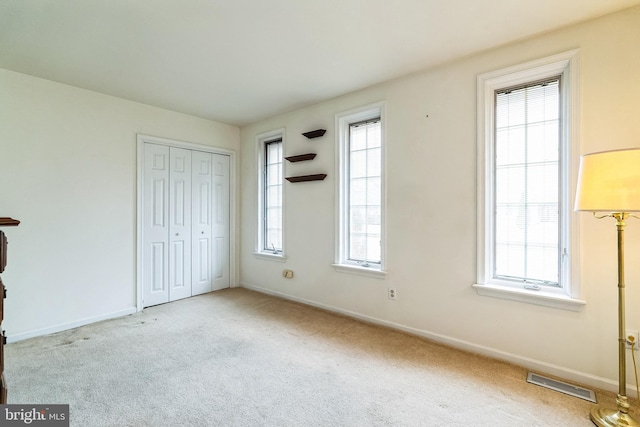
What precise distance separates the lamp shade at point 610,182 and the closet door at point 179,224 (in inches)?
164

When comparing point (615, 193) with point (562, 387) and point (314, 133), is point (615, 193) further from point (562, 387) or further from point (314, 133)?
point (314, 133)

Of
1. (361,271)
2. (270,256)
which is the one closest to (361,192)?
(361,271)

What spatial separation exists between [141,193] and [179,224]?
0.64 metres

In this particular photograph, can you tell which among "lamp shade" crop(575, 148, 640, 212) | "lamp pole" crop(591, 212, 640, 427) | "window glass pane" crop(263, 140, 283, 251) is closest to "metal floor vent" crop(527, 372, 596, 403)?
"lamp pole" crop(591, 212, 640, 427)

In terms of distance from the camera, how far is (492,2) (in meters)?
1.89

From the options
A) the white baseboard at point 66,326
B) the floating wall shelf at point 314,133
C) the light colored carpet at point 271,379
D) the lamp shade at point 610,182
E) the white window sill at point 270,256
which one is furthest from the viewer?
the white window sill at point 270,256

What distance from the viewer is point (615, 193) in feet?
5.05

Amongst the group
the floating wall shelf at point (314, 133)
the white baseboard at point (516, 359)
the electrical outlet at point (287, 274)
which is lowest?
the white baseboard at point (516, 359)

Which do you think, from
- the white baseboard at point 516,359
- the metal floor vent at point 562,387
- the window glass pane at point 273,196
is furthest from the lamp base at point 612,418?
the window glass pane at point 273,196

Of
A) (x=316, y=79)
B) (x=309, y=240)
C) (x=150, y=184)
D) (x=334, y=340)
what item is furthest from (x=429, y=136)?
(x=150, y=184)

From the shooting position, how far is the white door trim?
3617 millimetres

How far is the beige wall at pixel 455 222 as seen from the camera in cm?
199

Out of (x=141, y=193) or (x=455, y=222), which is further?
(x=141, y=193)

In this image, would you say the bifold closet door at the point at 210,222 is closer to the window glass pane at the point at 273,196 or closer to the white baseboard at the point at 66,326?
the window glass pane at the point at 273,196
